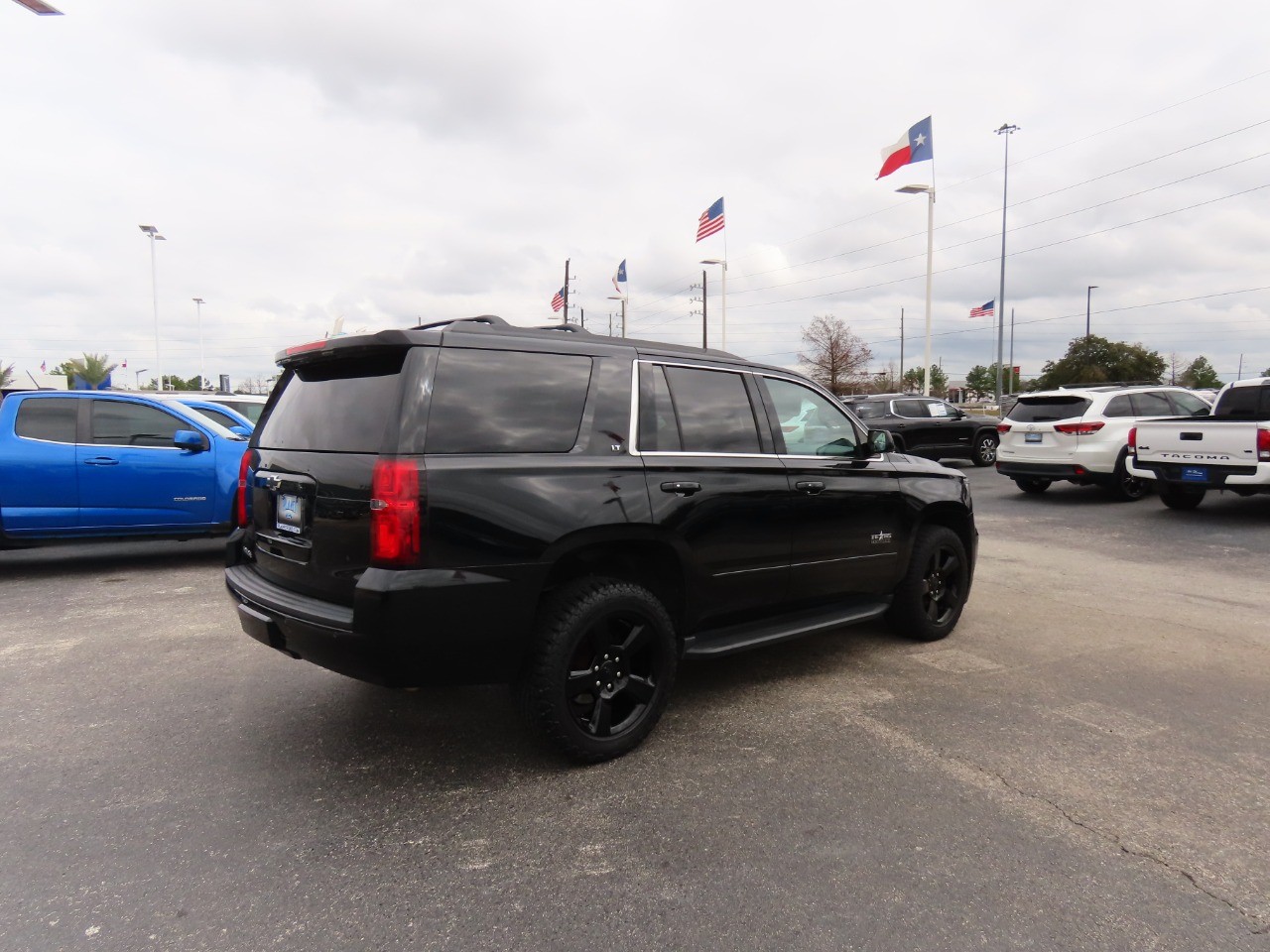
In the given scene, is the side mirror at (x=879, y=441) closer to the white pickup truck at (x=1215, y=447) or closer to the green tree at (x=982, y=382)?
the white pickup truck at (x=1215, y=447)

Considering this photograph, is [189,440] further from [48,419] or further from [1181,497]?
[1181,497]

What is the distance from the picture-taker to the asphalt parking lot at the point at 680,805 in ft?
7.91

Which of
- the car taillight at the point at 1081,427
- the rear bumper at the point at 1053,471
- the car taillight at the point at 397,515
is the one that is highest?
the car taillight at the point at 1081,427

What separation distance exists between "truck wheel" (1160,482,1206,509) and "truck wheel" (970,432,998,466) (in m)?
7.09

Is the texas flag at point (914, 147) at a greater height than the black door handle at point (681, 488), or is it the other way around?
the texas flag at point (914, 147)

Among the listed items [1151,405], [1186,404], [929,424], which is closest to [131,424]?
[1151,405]

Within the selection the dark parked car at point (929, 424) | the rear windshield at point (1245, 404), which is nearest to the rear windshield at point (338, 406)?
the rear windshield at point (1245, 404)

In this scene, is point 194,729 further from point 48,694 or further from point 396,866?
point 396,866

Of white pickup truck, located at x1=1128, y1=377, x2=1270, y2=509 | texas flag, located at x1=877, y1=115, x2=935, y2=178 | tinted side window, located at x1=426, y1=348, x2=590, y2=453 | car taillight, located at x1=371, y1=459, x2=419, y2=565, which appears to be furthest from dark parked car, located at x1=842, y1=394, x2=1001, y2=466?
car taillight, located at x1=371, y1=459, x2=419, y2=565

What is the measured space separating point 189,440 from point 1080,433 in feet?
37.9

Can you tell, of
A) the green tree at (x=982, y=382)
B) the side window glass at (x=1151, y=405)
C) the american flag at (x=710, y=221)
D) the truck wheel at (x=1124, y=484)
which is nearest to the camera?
the truck wheel at (x=1124, y=484)

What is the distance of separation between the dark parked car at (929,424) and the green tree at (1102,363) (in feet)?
162

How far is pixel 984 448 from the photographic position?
18516 millimetres

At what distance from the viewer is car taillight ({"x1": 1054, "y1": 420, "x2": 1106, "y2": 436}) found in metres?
12.0
